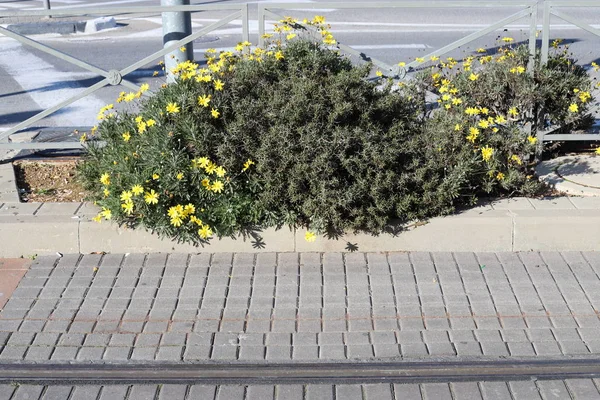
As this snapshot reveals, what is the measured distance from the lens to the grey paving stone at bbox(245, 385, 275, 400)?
13.4ft

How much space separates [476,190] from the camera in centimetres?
581

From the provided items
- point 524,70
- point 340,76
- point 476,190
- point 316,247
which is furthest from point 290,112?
point 524,70

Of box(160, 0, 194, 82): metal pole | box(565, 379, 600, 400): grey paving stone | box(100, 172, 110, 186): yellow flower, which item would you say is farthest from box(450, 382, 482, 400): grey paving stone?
box(160, 0, 194, 82): metal pole

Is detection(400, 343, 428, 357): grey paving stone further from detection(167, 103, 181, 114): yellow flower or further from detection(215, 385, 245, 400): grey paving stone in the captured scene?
detection(167, 103, 181, 114): yellow flower

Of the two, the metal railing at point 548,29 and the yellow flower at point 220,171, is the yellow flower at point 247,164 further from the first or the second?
the metal railing at point 548,29

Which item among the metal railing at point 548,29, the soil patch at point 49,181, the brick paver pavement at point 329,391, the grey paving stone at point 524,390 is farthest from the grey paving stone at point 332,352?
the metal railing at point 548,29

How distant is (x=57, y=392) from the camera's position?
13.5 feet

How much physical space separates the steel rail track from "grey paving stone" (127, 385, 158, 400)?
5 centimetres

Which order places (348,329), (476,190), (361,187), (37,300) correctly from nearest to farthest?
(348,329)
(37,300)
(361,187)
(476,190)

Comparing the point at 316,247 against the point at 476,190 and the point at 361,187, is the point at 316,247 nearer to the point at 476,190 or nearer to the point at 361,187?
the point at 361,187

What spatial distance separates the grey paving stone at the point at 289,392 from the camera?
13.4 feet

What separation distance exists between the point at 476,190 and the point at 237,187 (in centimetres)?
175

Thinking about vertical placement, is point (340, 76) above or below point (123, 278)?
above

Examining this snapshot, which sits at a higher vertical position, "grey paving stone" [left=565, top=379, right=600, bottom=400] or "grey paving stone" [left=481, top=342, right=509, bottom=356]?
"grey paving stone" [left=481, top=342, right=509, bottom=356]
